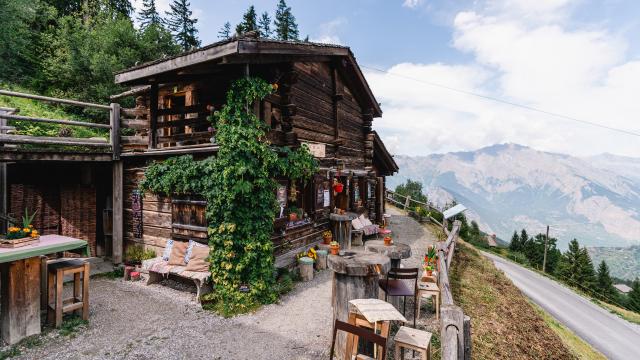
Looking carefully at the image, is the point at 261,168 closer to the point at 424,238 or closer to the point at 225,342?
the point at 225,342

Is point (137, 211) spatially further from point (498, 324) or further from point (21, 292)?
point (498, 324)

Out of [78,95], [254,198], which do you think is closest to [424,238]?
[254,198]

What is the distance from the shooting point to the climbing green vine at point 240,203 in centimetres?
727

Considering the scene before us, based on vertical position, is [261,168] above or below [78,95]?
below

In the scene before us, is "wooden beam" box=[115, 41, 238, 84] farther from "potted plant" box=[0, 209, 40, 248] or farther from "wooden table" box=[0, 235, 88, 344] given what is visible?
"wooden table" box=[0, 235, 88, 344]

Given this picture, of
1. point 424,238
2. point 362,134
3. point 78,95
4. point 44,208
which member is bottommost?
point 424,238

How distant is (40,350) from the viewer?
5.34 meters

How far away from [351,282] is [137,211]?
24.3 feet

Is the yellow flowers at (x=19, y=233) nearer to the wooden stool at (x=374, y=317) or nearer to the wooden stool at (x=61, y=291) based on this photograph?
the wooden stool at (x=61, y=291)

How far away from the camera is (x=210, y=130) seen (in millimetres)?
8688

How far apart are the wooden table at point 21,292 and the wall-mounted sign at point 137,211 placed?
3.95 meters

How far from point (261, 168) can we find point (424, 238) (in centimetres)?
1255

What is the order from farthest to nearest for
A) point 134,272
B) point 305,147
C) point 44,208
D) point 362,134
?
point 362,134 < point 44,208 < point 305,147 < point 134,272

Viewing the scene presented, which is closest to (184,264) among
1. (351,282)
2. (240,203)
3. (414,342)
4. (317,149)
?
(240,203)
